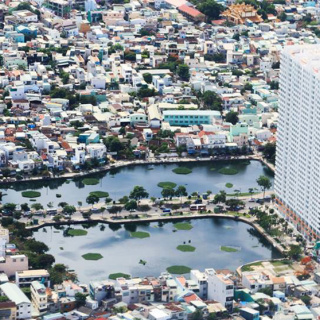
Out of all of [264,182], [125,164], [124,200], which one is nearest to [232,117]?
[125,164]

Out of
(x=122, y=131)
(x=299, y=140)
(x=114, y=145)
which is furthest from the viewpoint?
(x=122, y=131)

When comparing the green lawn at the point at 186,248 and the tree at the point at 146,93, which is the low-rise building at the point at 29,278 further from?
the tree at the point at 146,93

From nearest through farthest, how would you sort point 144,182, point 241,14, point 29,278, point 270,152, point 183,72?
point 29,278 → point 144,182 → point 270,152 → point 183,72 → point 241,14

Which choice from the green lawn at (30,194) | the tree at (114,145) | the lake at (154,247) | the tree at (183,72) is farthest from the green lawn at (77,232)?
the tree at (183,72)

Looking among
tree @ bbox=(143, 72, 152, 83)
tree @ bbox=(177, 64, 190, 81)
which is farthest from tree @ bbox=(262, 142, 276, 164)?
tree @ bbox=(177, 64, 190, 81)

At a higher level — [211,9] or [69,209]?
[211,9]

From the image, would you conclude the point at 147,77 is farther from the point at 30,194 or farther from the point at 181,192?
the point at 181,192

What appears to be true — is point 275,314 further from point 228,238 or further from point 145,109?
point 145,109
